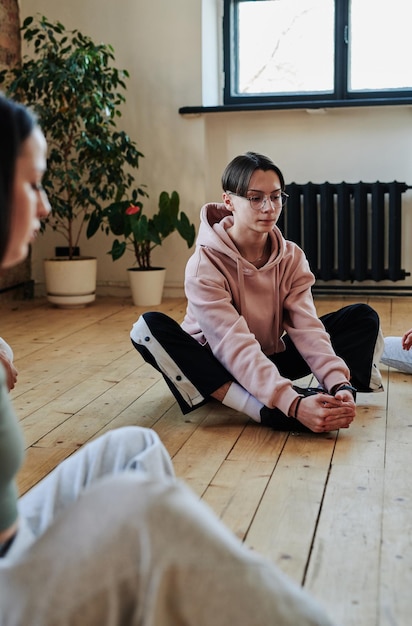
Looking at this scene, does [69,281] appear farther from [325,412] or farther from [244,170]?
[325,412]

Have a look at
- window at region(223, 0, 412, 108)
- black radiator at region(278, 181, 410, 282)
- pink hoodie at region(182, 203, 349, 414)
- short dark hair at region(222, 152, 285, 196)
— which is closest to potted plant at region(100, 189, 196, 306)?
black radiator at region(278, 181, 410, 282)

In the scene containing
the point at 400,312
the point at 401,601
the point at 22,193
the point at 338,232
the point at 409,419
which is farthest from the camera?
the point at 338,232

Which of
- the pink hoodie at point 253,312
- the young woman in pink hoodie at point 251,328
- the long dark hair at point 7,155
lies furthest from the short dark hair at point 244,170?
the long dark hair at point 7,155

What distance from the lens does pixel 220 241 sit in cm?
244

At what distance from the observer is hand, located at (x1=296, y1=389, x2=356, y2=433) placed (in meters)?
2.20

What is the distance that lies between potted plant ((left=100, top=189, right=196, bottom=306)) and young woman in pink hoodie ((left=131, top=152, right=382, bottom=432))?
1949 mm

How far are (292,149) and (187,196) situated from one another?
638 mm

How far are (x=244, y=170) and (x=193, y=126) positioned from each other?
2501mm

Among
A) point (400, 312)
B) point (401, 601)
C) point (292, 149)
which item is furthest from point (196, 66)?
point (401, 601)

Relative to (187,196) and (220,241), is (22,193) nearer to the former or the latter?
(220,241)

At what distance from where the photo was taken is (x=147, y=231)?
14.6 feet

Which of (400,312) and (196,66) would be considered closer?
(400,312)

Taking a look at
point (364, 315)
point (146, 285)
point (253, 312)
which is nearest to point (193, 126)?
point (146, 285)

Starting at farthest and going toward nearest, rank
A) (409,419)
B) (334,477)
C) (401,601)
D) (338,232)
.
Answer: (338,232) < (409,419) < (334,477) < (401,601)
